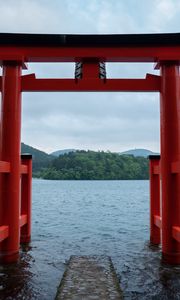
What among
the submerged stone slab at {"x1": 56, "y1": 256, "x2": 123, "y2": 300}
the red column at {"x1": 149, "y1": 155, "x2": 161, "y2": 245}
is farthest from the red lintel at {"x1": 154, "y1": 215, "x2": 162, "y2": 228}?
the submerged stone slab at {"x1": 56, "y1": 256, "x2": 123, "y2": 300}

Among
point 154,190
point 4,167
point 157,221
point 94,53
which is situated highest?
point 94,53

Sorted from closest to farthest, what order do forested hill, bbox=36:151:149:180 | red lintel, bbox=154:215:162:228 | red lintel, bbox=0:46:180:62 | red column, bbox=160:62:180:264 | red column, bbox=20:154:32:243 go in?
1. red column, bbox=160:62:180:264
2. red lintel, bbox=0:46:180:62
3. red lintel, bbox=154:215:162:228
4. red column, bbox=20:154:32:243
5. forested hill, bbox=36:151:149:180

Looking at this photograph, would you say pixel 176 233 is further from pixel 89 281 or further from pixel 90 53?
pixel 90 53

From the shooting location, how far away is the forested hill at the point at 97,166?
302 ft

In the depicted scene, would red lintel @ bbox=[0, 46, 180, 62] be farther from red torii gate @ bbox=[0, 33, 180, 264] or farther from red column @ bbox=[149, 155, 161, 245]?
red column @ bbox=[149, 155, 161, 245]

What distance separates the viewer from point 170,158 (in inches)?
243

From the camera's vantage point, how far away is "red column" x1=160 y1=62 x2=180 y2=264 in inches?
242

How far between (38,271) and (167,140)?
132 inches

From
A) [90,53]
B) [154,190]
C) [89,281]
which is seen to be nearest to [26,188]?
[154,190]

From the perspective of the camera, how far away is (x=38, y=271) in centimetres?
616

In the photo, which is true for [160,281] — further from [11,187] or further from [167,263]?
[11,187]

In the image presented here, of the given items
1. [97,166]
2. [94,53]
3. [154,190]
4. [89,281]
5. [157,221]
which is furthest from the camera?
[97,166]

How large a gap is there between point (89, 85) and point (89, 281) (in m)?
3.51

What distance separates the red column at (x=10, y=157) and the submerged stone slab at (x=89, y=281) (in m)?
1.20
